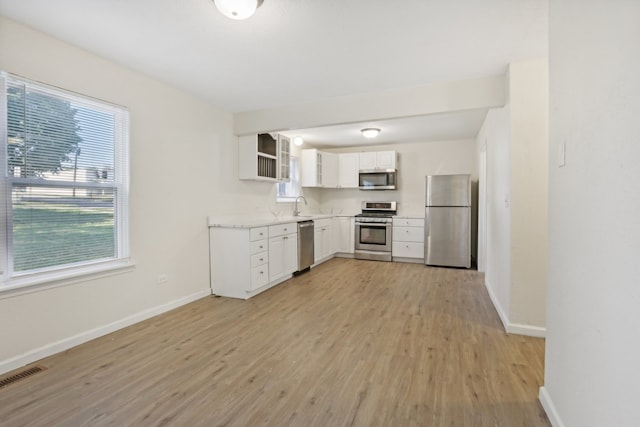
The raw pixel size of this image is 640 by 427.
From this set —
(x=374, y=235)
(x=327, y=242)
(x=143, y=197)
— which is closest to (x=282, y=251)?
(x=327, y=242)

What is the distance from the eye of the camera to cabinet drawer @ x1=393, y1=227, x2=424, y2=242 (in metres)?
5.77

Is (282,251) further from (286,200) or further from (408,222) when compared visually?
(408,222)

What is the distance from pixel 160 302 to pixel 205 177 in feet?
4.98

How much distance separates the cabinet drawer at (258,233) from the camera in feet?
12.3

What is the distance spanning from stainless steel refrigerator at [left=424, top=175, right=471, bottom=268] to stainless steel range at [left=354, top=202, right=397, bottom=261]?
75 cm

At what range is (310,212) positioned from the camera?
6.72 meters

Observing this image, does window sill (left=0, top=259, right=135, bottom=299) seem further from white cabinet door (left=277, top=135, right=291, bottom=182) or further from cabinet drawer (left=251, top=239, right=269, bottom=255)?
white cabinet door (left=277, top=135, right=291, bottom=182)

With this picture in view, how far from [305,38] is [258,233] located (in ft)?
7.46

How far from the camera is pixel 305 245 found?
16.4 ft

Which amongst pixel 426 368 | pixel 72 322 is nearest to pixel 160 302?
pixel 72 322

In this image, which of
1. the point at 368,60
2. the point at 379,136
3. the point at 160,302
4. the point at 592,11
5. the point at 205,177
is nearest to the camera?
→ the point at 592,11

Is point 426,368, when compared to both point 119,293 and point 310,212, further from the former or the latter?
point 310,212

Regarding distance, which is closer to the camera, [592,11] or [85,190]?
[592,11]

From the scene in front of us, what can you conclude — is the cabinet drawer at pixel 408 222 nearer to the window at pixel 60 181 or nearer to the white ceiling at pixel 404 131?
the white ceiling at pixel 404 131
